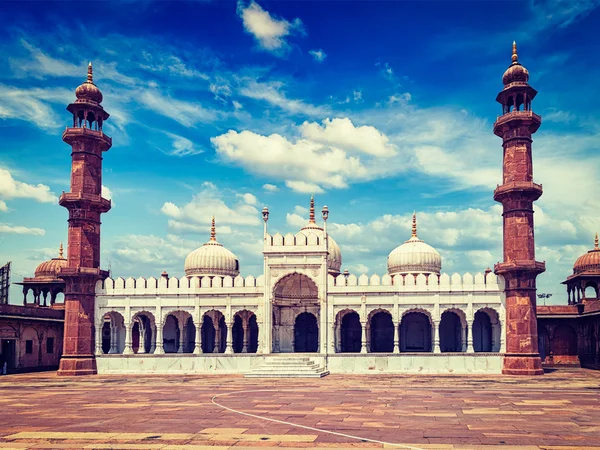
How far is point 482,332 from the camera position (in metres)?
45.0

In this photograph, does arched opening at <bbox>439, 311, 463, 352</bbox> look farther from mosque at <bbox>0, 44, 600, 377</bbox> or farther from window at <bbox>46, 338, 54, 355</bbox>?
window at <bbox>46, 338, 54, 355</bbox>

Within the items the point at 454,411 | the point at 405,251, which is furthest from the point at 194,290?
the point at 454,411

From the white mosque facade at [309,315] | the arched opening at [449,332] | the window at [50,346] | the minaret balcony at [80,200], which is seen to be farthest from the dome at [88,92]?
the arched opening at [449,332]

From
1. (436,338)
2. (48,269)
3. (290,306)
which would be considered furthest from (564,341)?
(48,269)

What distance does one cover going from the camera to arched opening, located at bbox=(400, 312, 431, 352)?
46.0 meters

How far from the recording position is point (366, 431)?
1689 cm

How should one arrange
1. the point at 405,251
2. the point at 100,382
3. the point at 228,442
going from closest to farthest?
the point at 228,442
the point at 100,382
the point at 405,251

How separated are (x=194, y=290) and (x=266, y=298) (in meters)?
4.86

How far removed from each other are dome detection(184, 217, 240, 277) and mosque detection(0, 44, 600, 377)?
5.77 m

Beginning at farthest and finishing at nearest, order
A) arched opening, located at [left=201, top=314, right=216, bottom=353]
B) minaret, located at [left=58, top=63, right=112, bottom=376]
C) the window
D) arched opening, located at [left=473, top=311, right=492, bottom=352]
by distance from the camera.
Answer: arched opening, located at [left=201, top=314, right=216, bottom=353], the window, arched opening, located at [left=473, top=311, right=492, bottom=352], minaret, located at [left=58, top=63, right=112, bottom=376]

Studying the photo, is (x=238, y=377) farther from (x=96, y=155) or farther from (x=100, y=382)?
(x=96, y=155)

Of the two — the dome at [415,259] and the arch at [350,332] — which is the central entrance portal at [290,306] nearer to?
the arch at [350,332]

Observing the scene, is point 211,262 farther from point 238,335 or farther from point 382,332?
point 382,332

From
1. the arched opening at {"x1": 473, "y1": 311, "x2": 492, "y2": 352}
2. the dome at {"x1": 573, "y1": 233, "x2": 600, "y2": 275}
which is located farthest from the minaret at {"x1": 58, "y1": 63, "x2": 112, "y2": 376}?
the dome at {"x1": 573, "y1": 233, "x2": 600, "y2": 275}
